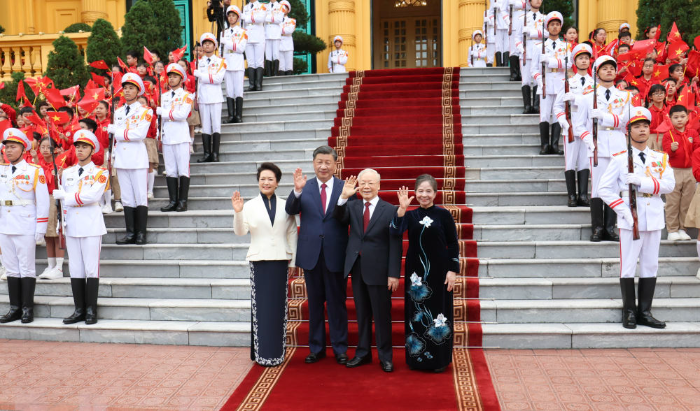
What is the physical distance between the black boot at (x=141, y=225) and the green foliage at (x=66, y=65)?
18.1 ft

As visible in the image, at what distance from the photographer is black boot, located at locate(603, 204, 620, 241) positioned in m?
6.18

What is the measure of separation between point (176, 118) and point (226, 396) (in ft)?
13.4

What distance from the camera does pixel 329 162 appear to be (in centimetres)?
455

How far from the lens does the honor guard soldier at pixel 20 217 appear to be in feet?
18.8

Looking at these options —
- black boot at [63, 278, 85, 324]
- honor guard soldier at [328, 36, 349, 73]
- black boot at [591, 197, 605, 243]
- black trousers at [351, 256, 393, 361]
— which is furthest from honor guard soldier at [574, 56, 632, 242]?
honor guard soldier at [328, 36, 349, 73]

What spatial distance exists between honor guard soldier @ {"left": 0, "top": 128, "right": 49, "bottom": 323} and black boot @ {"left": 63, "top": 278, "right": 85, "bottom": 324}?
503 millimetres

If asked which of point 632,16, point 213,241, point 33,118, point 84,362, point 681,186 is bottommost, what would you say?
point 84,362

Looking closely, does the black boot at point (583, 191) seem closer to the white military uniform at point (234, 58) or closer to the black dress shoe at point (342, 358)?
the black dress shoe at point (342, 358)

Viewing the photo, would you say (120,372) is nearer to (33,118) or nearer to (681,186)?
(33,118)

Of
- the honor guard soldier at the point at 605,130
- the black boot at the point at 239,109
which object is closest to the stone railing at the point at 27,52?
the black boot at the point at 239,109

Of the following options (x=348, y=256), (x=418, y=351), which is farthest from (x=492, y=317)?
(x=348, y=256)

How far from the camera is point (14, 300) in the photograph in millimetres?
5863

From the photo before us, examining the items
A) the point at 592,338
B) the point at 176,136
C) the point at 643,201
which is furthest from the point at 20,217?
the point at 643,201

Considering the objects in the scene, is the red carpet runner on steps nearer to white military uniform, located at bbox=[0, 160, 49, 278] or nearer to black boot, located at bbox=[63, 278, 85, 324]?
black boot, located at bbox=[63, 278, 85, 324]
